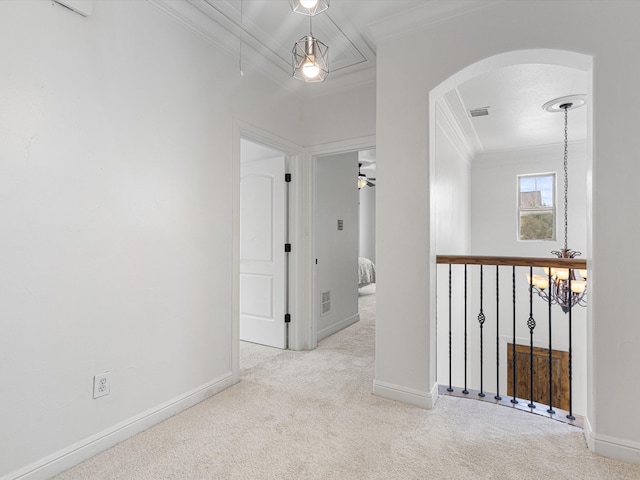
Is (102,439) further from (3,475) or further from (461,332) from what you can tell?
(461,332)

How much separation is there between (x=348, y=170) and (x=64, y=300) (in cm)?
341

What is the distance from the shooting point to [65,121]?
1661 mm

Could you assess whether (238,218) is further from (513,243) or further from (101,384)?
(513,243)

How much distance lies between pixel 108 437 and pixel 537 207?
252 inches

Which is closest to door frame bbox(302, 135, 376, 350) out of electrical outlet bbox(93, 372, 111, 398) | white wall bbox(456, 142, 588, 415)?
electrical outlet bbox(93, 372, 111, 398)

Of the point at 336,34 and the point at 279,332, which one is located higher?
the point at 336,34

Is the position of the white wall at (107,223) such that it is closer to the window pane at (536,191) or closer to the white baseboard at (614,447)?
the white baseboard at (614,447)

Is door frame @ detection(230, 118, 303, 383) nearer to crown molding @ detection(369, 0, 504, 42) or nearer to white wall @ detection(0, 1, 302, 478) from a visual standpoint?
white wall @ detection(0, 1, 302, 478)

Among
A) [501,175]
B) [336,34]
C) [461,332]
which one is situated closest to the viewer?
[336,34]

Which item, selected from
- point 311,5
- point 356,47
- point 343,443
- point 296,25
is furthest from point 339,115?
point 343,443

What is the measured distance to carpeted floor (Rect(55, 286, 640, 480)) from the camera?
1651 millimetres

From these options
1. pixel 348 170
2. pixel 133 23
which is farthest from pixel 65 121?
pixel 348 170

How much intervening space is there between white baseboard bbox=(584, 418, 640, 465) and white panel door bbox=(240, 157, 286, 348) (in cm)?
247

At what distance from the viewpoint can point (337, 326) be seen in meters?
4.18
